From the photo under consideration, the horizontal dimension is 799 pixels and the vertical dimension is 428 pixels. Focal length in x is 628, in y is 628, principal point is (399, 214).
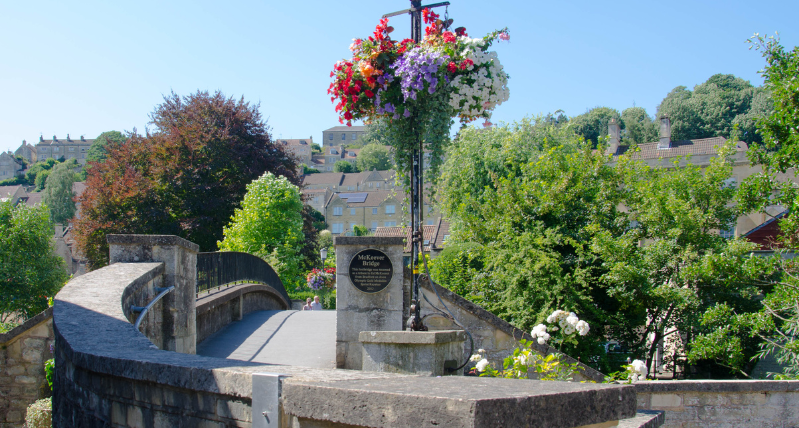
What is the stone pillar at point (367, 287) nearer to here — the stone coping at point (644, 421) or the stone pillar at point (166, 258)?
the stone pillar at point (166, 258)

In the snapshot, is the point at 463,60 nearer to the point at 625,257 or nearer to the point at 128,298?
the point at 128,298

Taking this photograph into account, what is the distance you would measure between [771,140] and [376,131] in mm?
7555

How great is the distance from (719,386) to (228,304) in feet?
26.6

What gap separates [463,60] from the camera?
6184 millimetres

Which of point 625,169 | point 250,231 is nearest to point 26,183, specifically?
point 250,231

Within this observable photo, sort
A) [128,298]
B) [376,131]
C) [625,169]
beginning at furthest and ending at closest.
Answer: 1. [625,169]
2. [376,131]
3. [128,298]

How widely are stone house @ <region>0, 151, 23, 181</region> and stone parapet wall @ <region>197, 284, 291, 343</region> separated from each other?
491 feet

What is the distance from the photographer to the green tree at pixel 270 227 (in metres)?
25.6

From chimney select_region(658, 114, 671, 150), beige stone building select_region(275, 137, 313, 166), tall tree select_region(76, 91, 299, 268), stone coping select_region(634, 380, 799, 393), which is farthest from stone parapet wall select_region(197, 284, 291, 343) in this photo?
beige stone building select_region(275, 137, 313, 166)

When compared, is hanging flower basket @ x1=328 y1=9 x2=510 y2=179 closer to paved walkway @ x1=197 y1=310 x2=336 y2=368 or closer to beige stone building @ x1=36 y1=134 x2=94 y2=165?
paved walkway @ x1=197 y1=310 x2=336 y2=368

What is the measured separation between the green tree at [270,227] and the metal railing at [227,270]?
8.77 meters

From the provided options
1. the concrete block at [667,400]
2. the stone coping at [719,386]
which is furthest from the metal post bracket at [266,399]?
the concrete block at [667,400]

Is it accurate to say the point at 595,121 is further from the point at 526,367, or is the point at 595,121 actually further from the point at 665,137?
the point at 526,367

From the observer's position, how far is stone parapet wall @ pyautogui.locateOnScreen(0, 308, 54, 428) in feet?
37.0
